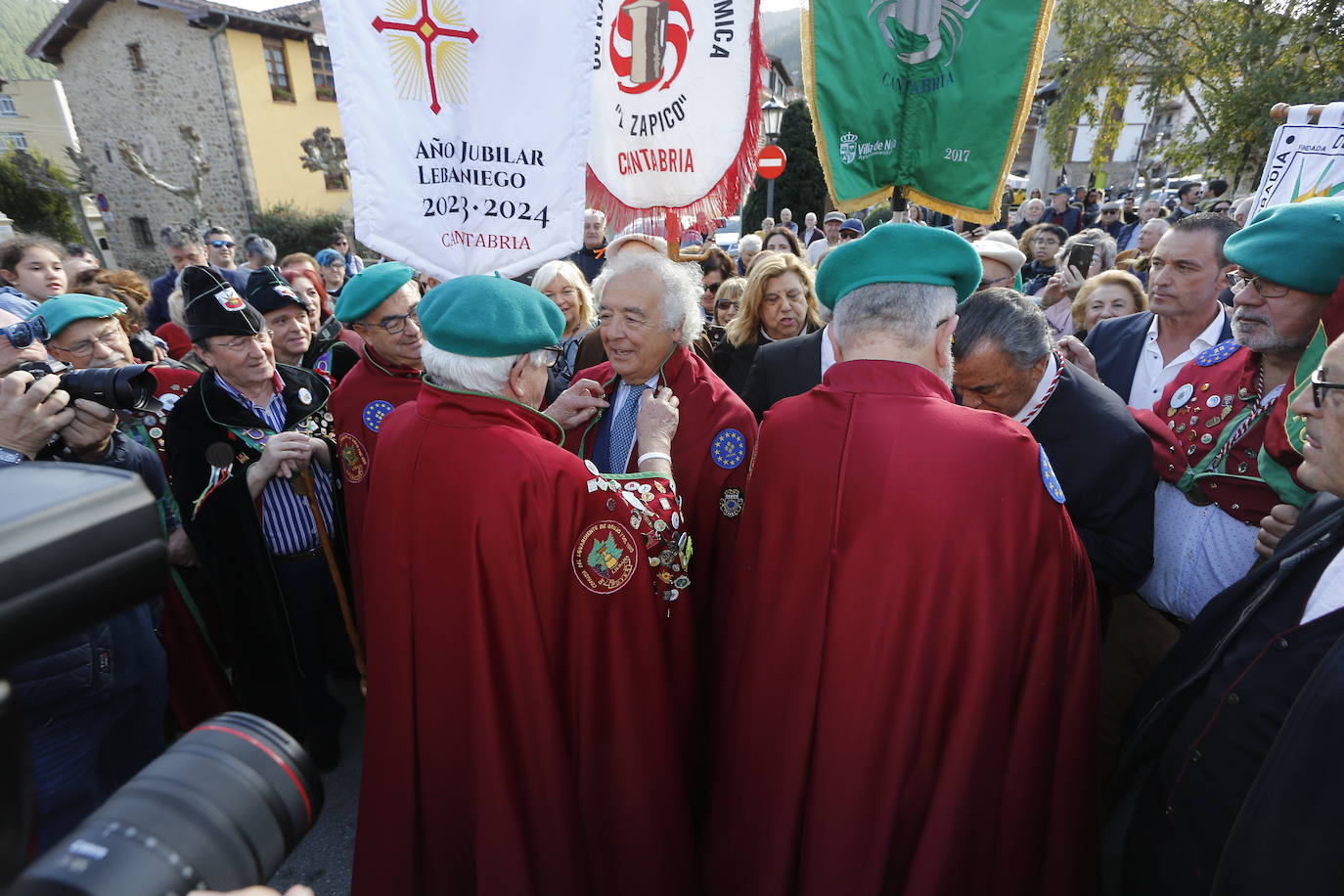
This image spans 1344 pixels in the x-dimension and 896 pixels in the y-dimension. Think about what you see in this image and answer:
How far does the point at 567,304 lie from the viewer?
174 inches

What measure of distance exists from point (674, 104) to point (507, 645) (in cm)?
243

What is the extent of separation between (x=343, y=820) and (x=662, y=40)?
3.67 meters

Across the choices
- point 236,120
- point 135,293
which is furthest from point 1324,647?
point 236,120

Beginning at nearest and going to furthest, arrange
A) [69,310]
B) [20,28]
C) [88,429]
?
[88,429], [69,310], [20,28]

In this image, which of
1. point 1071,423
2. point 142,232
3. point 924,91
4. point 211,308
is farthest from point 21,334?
point 142,232

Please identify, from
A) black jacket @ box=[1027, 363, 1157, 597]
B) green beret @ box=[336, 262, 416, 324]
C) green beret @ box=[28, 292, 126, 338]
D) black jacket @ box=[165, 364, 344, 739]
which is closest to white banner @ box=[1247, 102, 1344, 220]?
black jacket @ box=[1027, 363, 1157, 597]

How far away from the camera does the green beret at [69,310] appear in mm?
2814

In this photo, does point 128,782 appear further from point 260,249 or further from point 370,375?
point 260,249

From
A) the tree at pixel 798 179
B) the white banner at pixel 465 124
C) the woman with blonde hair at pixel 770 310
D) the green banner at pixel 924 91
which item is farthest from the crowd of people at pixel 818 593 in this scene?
the tree at pixel 798 179

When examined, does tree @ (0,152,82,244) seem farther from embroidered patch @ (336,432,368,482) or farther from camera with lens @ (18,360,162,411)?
camera with lens @ (18,360,162,411)

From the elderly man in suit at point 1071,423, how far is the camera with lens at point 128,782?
217cm

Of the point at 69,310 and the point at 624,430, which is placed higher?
the point at 69,310

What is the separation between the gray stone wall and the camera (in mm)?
23344

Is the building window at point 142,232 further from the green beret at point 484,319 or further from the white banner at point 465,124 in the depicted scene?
the green beret at point 484,319
